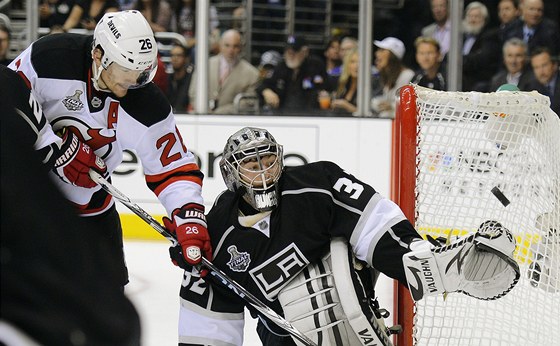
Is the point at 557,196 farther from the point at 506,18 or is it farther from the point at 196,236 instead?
the point at 506,18

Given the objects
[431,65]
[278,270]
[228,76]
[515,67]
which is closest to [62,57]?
[278,270]

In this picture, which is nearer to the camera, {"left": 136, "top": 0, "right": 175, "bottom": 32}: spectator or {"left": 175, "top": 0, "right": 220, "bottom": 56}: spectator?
{"left": 175, "top": 0, "right": 220, "bottom": 56}: spectator

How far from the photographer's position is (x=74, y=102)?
2871 mm

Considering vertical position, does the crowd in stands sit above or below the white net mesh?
above

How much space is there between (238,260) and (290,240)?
0.48 ft

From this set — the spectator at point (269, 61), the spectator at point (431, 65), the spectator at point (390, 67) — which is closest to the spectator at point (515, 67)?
the spectator at point (431, 65)

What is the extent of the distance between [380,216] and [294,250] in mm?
220

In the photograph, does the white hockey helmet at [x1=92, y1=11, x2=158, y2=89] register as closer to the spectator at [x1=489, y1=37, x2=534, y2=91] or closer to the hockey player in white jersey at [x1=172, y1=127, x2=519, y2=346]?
the hockey player in white jersey at [x1=172, y1=127, x2=519, y2=346]

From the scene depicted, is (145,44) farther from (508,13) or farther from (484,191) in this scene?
(508,13)

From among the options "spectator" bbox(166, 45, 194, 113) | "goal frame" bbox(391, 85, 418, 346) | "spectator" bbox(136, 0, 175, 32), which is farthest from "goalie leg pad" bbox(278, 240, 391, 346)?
"spectator" bbox(136, 0, 175, 32)

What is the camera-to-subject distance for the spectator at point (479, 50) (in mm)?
5430

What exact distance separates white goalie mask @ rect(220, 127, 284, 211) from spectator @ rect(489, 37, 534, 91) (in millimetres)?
3055

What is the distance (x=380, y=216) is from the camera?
242 cm

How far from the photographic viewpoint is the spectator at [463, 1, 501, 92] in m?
5.43
